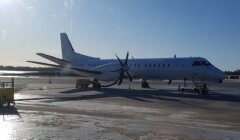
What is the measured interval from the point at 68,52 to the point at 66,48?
76 centimetres

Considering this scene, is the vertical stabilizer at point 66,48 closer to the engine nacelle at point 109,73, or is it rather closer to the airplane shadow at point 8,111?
the engine nacelle at point 109,73

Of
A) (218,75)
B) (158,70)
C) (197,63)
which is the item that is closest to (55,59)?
(158,70)

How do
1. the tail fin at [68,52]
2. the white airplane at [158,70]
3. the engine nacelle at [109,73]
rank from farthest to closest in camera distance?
1. the tail fin at [68,52]
2. the engine nacelle at [109,73]
3. the white airplane at [158,70]

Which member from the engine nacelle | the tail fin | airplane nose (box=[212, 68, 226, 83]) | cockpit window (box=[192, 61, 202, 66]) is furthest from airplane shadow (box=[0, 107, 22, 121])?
the tail fin

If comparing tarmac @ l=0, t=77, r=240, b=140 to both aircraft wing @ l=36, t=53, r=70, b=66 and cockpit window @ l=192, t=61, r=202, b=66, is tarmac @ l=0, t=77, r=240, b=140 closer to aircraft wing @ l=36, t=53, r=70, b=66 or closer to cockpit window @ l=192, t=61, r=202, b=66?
cockpit window @ l=192, t=61, r=202, b=66

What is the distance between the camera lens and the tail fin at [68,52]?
4709cm

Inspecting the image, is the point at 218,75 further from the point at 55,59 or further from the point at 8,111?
the point at 8,111

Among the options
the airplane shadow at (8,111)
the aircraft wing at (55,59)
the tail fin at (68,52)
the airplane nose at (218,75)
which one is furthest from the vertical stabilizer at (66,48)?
the airplane shadow at (8,111)

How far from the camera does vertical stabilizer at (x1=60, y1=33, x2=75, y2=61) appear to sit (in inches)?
1894

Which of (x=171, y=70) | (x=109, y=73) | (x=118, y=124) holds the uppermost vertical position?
(x=171, y=70)

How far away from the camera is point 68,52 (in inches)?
1906

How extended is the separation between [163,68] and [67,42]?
18.3 m

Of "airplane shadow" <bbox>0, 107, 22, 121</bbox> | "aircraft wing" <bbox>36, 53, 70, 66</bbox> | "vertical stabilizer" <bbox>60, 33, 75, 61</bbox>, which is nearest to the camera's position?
"airplane shadow" <bbox>0, 107, 22, 121</bbox>

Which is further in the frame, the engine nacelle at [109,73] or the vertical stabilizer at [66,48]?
the vertical stabilizer at [66,48]
